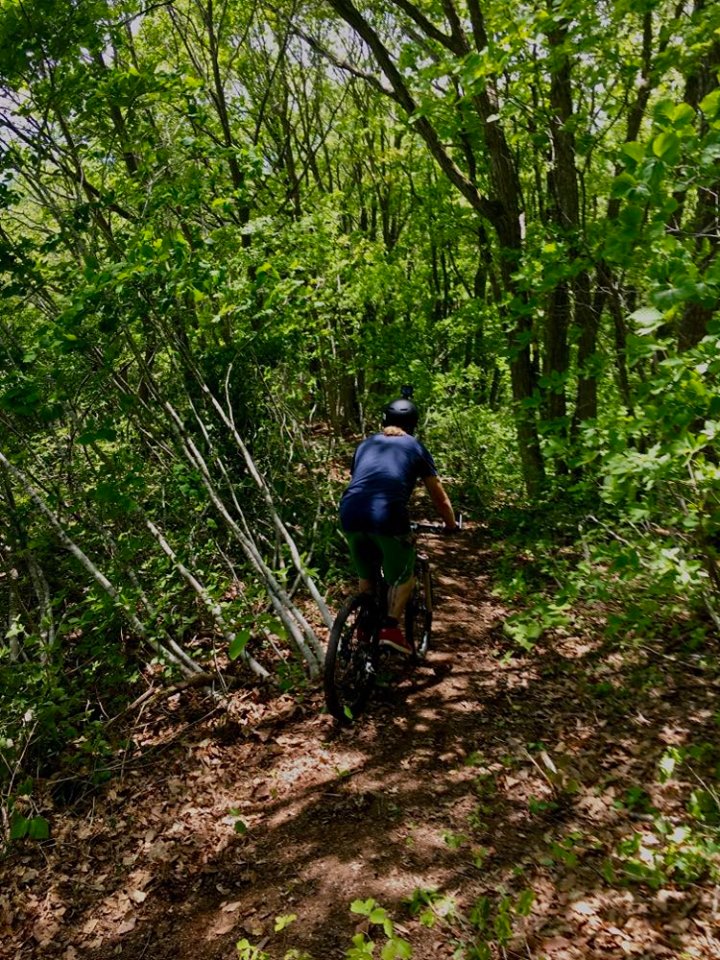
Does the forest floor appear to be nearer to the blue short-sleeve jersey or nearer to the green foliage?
the green foliage

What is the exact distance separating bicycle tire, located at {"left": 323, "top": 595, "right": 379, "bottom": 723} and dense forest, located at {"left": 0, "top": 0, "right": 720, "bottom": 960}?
0.42 meters

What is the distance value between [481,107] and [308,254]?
290cm

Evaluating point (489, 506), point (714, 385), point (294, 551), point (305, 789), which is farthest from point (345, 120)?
point (305, 789)

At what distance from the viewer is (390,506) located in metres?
4.49

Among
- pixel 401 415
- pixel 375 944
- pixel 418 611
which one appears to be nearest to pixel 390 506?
pixel 401 415

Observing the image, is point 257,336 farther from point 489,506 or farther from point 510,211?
point 489,506

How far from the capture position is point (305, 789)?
4.16 m

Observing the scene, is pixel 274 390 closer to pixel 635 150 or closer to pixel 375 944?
pixel 635 150

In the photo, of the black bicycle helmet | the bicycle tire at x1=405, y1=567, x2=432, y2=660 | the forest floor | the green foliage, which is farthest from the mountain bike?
the green foliage

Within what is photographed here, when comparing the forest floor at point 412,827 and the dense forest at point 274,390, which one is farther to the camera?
the dense forest at point 274,390

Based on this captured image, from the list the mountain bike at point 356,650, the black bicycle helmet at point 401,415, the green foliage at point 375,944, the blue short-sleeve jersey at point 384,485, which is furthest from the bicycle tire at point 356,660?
the green foliage at point 375,944

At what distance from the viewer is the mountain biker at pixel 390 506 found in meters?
4.52

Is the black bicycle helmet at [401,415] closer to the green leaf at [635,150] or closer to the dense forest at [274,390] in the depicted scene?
the dense forest at [274,390]

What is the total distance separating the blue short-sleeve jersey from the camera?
450 cm
